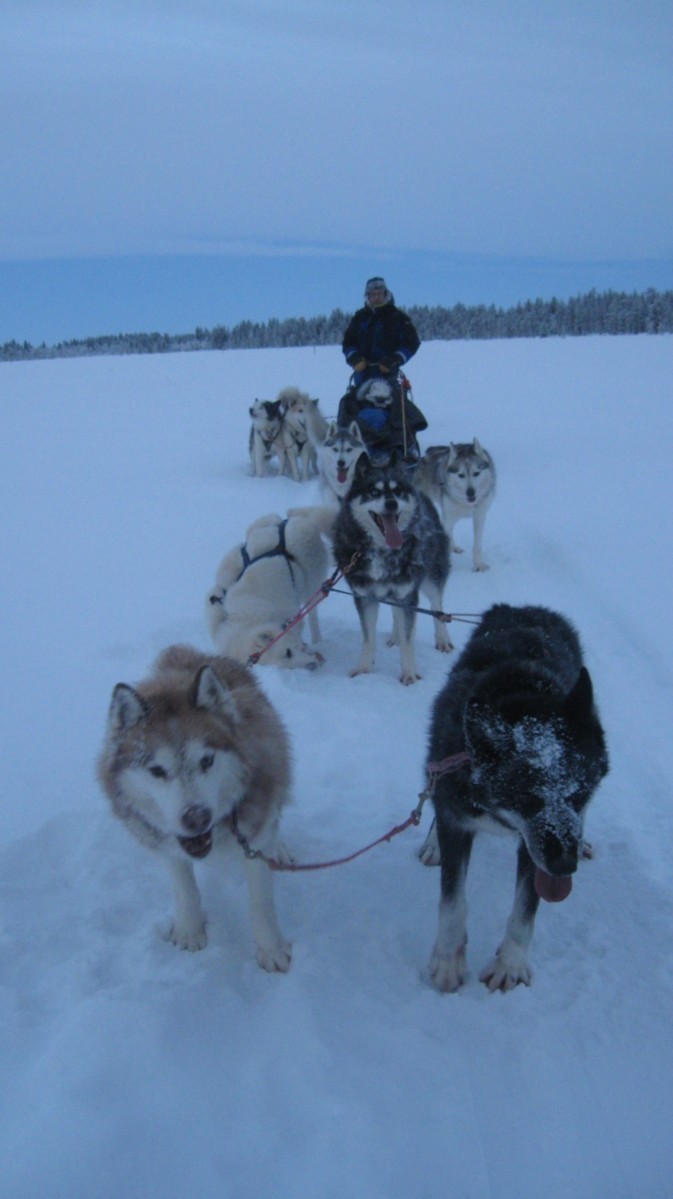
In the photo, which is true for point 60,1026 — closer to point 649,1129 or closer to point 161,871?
point 161,871

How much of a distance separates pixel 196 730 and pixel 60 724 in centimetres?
178

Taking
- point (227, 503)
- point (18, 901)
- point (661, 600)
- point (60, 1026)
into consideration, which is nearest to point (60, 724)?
point (18, 901)

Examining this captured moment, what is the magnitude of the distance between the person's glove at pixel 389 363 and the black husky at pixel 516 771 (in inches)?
208

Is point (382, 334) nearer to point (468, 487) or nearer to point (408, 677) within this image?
point (468, 487)

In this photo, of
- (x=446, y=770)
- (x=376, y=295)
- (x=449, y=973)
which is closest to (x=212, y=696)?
(x=446, y=770)

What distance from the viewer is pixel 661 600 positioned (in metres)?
4.52

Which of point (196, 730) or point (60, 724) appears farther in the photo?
point (60, 724)

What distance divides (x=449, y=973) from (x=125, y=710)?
3.84 ft

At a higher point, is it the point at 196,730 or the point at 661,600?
the point at 196,730

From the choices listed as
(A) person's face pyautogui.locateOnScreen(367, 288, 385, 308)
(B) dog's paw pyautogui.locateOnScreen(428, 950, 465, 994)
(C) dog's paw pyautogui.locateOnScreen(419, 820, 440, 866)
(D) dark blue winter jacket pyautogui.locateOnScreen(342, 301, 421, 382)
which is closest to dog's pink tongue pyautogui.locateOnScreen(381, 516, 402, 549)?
(C) dog's paw pyautogui.locateOnScreen(419, 820, 440, 866)

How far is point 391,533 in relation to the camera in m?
4.08

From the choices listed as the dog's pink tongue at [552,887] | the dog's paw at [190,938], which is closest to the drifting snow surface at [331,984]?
the dog's paw at [190,938]

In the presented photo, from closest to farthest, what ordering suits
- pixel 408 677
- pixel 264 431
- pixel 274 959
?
pixel 274 959
pixel 408 677
pixel 264 431

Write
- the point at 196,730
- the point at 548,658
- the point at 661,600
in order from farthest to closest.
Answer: the point at 661,600 < the point at 548,658 < the point at 196,730
